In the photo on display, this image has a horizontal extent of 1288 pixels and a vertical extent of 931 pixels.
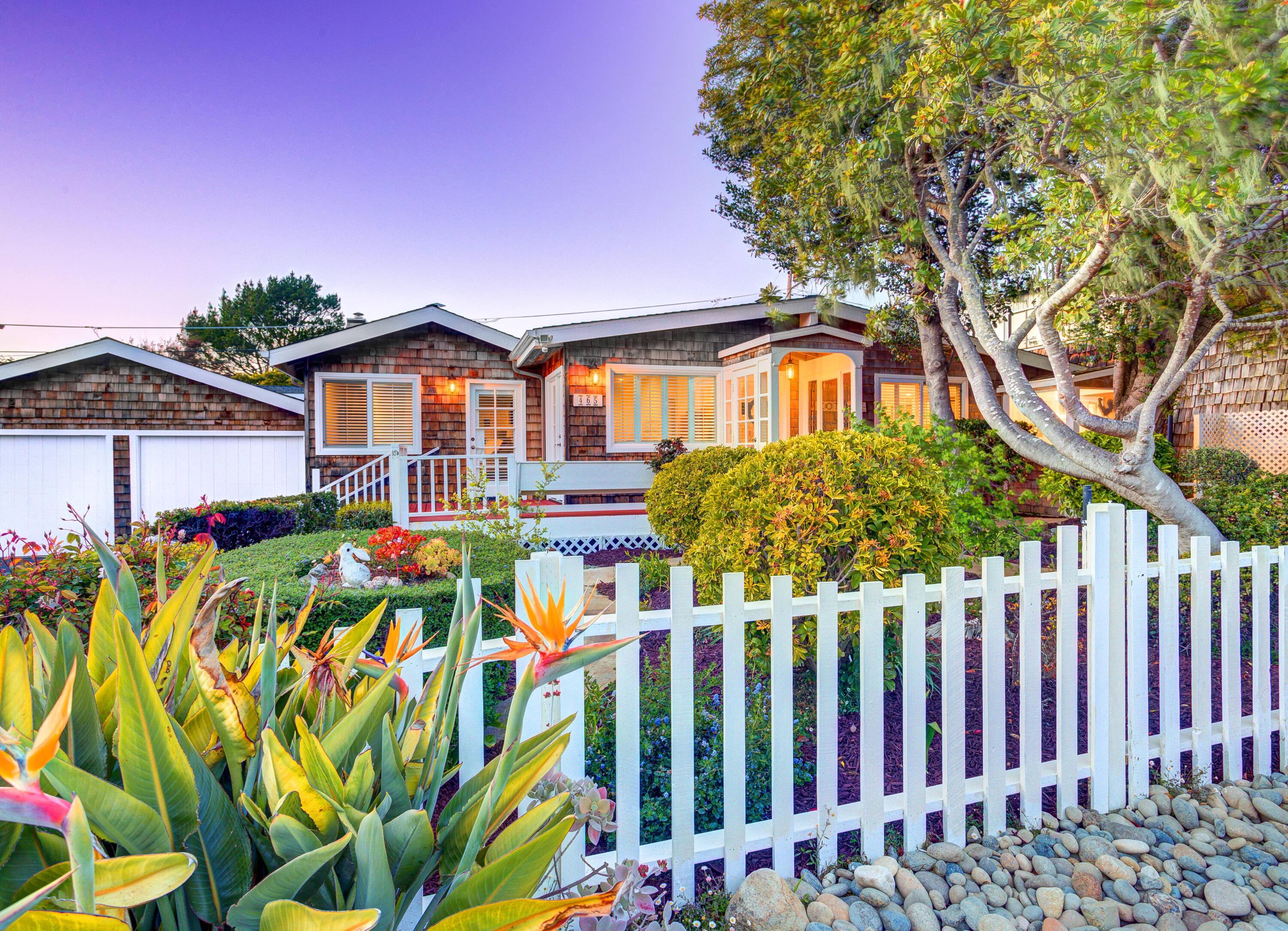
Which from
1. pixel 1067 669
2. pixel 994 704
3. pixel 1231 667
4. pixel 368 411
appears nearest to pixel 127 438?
pixel 368 411

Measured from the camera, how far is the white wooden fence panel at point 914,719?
2.14m

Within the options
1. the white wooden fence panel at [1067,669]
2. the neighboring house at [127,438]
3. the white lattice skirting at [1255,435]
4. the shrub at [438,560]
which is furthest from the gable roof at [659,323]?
the white wooden fence panel at [1067,669]

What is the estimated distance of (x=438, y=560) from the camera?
3.87 meters

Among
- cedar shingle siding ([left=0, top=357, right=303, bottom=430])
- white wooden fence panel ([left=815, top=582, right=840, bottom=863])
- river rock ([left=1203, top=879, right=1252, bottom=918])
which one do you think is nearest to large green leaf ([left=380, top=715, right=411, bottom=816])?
→ white wooden fence panel ([left=815, top=582, right=840, bottom=863])

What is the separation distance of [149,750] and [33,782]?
0.29 m

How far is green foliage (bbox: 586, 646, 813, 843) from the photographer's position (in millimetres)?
2254

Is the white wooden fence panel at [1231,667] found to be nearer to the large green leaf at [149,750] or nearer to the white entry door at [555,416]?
the large green leaf at [149,750]

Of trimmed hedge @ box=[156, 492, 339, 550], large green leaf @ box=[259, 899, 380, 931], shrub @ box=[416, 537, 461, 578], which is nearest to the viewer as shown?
large green leaf @ box=[259, 899, 380, 931]

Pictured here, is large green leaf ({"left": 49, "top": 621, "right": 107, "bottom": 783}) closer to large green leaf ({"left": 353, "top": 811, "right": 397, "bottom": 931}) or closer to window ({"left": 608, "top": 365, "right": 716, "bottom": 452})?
large green leaf ({"left": 353, "top": 811, "right": 397, "bottom": 931})

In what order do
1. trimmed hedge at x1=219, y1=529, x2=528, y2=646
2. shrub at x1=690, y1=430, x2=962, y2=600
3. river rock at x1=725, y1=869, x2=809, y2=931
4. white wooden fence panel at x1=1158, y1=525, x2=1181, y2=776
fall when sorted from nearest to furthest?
1. river rock at x1=725, y1=869, x2=809, y2=931
2. white wooden fence panel at x1=1158, y1=525, x2=1181, y2=776
3. shrub at x1=690, y1=430, x2=962, y2=600
4. trimmed hedge at x1=219, y1=529, x2=528, y2=646

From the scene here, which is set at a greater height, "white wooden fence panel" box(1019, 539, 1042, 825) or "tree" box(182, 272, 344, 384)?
"tree" box(182, 272, 344, 384)

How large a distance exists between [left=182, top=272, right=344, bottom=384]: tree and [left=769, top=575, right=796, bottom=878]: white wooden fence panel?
32.2 metres

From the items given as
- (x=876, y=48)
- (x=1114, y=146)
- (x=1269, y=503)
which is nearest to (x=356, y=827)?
(x=1114, y=146)

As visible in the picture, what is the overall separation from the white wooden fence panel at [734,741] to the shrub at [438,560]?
2.36 m
